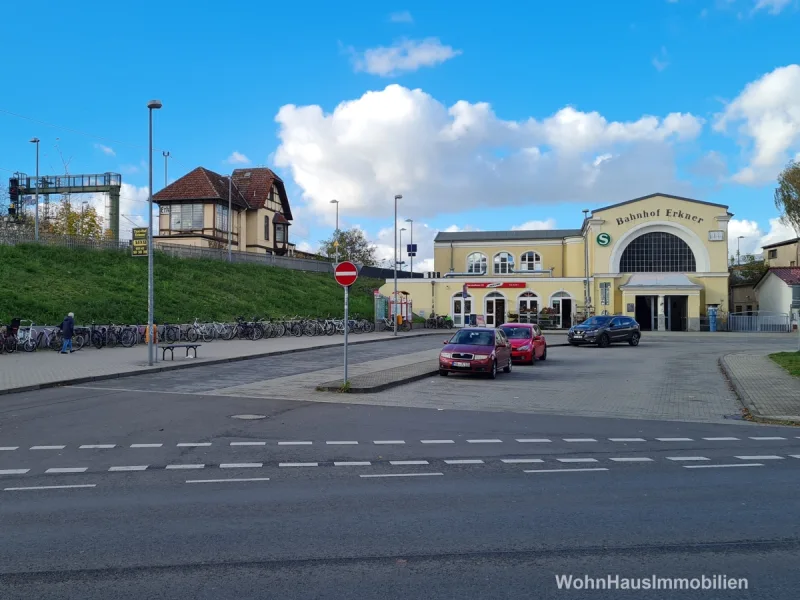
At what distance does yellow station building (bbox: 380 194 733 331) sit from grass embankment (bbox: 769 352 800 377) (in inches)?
1186

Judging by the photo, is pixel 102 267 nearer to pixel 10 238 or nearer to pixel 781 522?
pixel 10 238

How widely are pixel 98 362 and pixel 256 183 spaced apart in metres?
52.6

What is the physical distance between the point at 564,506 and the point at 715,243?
5800cm

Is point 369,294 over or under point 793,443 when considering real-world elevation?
over

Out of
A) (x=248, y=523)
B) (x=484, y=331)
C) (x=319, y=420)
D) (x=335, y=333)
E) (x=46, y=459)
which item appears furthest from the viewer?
(x=335, y=333)

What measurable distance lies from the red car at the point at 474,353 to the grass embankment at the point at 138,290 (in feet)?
61.5

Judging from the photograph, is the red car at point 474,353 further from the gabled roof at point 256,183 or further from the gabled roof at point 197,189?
the gabled roof at point 256,183

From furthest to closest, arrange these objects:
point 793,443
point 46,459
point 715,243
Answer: point 715,243
point 793,443
point 46,459

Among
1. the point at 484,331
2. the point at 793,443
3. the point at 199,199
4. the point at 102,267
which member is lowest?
the point at 793,443

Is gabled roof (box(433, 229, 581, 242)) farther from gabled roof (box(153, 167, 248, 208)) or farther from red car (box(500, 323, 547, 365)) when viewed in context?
red car (box(500, 323, 547, 365))

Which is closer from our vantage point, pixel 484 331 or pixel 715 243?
pixel 484 331

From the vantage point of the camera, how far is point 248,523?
6.35 meters

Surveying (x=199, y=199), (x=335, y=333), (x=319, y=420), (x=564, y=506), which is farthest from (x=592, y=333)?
(x=199, y=199)

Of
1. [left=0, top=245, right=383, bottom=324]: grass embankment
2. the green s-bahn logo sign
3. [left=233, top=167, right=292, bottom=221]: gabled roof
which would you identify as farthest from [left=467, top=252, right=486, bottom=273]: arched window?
[left=233, top=167, right=292, bottom=221]: gabled roof
